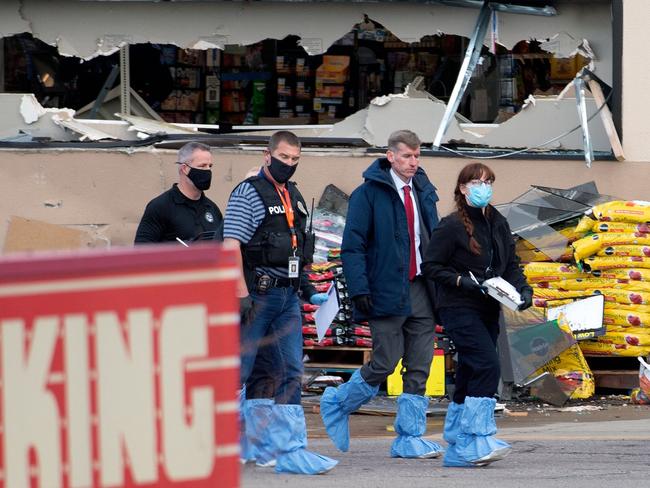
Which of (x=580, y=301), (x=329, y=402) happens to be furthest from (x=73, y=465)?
(x=580, y=301)

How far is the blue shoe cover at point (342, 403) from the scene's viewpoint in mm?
7590

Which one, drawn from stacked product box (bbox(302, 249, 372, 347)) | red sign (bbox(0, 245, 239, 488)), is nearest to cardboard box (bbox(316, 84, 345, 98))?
stacked product box (bbox(302, 249, 372, 347))

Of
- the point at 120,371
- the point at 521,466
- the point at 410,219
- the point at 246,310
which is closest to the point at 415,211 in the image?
the point at 410,219

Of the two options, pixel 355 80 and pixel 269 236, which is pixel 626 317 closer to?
pixel 269 236

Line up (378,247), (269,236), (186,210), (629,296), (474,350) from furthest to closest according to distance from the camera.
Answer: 1. (629,296)
2. (186,210)
3. (378,247)
4. (474,350)
5. (269,236)

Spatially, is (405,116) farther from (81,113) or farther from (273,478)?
(273,478)

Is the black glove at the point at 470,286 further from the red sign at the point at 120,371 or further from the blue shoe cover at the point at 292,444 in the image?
the red sign at the point at 120,371

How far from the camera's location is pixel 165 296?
2619 millimetres

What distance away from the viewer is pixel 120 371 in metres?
2.62

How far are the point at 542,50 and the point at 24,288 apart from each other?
36.2ft

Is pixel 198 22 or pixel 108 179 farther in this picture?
pixel 198 22

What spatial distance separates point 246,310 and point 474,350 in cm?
130

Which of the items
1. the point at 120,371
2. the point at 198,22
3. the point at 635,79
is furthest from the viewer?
the point at 198,22

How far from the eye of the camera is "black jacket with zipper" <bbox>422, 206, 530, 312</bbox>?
289 inches
